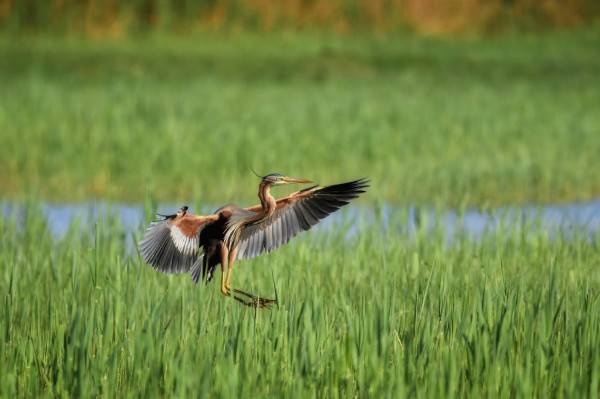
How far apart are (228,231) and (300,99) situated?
972 centimetres

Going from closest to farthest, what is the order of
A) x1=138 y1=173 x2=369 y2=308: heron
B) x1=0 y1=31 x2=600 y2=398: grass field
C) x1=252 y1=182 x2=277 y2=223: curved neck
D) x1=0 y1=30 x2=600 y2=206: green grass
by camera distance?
x1=252 y1=182 x2=277 y2=223: curved neck
x1=138 y1=173 x2=369 y2=308: heron
x1=0 y1=31 x2=600 y2=398: grass field
x1=0 y1=30 x2=600 y2=206: green grass

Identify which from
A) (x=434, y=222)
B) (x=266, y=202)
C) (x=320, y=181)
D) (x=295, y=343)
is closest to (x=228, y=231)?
(x=266, y=202)

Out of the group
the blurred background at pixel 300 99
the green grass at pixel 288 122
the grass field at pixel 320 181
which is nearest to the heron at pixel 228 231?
the grass field at pixel 320 181

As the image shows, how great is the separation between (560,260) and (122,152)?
481 centimetres

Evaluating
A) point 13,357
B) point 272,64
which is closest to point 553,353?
point 13,357

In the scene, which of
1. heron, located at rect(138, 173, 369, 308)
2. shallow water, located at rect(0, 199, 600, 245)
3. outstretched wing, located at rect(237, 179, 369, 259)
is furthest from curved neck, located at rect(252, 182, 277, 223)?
shallow water, located at rect(0, 199, 600, 245)

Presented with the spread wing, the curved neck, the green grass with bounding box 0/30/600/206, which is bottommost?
the spread wing

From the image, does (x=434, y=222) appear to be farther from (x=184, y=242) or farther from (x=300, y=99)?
(x=300, y=99)

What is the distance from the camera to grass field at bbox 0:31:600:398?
305cm

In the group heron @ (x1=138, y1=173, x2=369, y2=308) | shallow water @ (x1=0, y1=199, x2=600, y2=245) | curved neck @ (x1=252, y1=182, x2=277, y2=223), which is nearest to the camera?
curved neck @ (x1=252, y1=182, x2=277, y2=223)

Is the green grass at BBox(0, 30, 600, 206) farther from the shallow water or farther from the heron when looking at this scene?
the heron

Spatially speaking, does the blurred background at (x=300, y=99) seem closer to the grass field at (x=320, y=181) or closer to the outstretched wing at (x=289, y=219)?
the grass field at (x=320, y=181)

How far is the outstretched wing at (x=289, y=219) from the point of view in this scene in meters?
2.99

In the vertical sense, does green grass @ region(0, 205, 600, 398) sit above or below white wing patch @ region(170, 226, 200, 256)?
below
